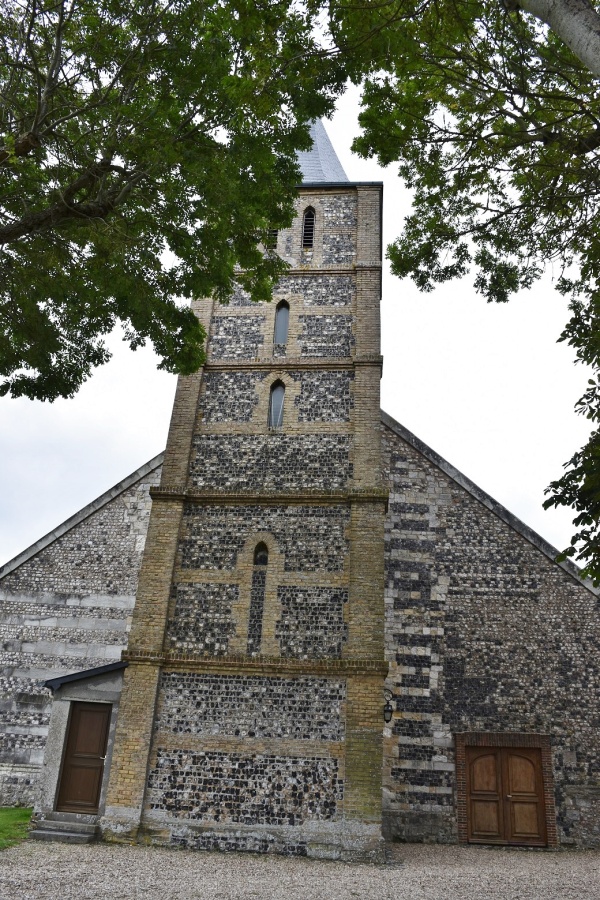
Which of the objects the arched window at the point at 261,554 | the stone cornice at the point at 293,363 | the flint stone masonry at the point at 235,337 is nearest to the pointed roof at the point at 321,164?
the flint stone masonry at the point at 235,337

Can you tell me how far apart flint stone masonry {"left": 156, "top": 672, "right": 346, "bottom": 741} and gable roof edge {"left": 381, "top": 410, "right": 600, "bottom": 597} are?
17.5ft

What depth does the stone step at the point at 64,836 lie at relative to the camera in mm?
11156

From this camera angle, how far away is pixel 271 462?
14.0m

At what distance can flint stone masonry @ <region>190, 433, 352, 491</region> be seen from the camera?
1378 cm

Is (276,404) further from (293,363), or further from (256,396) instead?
(293,363)

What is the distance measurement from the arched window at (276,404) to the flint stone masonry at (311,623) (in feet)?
11.1

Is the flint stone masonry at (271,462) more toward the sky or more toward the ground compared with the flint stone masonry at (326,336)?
more toward the ground

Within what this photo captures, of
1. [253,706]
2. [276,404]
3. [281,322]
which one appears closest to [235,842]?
[253,706]

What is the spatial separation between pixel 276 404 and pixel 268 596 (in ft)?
13.1

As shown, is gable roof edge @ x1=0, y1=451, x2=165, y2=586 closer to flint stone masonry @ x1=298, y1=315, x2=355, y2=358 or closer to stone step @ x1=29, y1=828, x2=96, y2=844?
flint stone masonry @ x1=298, y1=315, x2=355, y2=358

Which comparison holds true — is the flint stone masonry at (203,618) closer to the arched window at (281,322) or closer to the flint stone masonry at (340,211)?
the arched window at (281,322)

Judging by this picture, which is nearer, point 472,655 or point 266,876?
point 266,876

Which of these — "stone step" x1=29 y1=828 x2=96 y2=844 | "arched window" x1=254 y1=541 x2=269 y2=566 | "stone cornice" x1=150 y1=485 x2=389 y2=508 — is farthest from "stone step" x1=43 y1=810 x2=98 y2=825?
"stone cornice" x1=150 y1=485 x2=389 y2=508

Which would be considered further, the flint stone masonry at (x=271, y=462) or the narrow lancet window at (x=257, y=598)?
the flint stone masonry at (x=271, y=462)
